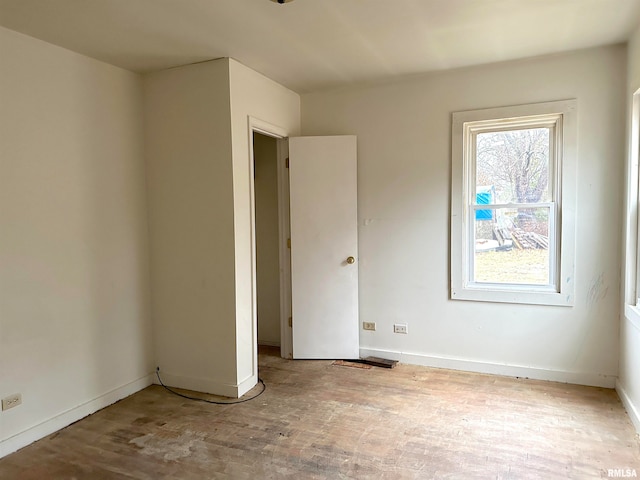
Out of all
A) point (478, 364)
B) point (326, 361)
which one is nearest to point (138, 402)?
point (326, 361)

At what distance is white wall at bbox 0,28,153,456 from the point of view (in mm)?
2598

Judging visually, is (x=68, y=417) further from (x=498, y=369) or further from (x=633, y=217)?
(x=633, y=217)

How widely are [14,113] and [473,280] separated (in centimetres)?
366

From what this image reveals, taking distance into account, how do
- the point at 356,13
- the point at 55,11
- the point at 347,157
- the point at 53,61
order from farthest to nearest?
the point at 347,157 → the point at 53,61 → the point at 356,13 → the point at 55,11

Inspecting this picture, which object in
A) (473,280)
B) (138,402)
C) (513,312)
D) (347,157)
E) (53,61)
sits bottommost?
(138,402)

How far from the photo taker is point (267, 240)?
15.6 ft

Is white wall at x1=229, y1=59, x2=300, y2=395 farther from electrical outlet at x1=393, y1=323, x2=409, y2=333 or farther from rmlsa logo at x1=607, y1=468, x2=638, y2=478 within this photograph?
rmlsa logo at x1=607, y1=468, x2=638, y2=478

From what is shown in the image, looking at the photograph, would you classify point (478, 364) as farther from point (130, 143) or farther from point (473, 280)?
point (130, 143)

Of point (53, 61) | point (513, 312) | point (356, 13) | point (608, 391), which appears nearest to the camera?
point (356, 13)

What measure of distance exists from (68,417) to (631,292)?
401 centimetres

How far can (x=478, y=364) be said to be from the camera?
371cm

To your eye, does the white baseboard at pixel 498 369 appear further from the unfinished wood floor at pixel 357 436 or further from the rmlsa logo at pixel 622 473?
the rmlsa logo at pixel 622 473

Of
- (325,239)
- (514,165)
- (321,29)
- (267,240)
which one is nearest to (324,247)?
(325,239)

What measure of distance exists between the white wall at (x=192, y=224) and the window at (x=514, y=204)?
6.52 ft
